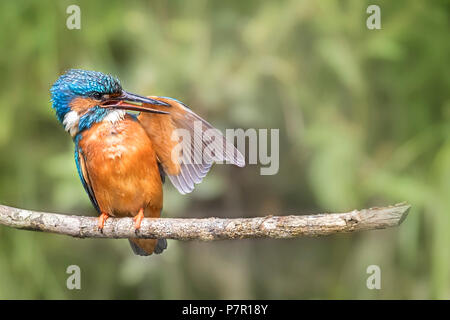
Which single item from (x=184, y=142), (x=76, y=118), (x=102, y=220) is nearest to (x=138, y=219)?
(x=102, y=220)

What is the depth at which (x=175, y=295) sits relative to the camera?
153 inches

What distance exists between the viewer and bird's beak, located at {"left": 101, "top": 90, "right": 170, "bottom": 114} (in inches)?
102

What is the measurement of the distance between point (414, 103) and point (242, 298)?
1.58 meters

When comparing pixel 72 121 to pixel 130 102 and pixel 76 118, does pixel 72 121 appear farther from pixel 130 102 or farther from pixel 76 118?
pixel 130 102

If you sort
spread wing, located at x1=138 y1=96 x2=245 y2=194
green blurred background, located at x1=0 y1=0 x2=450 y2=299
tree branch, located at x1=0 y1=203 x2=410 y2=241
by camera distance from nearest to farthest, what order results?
tree branch, located at x1=0 y1=203 x2=410 y2=241 → spread wing, located at x1=138 y1=96 x2=245 y2=194 → green blurred background, located at x1=0 y1=0 x2=450 y2=299

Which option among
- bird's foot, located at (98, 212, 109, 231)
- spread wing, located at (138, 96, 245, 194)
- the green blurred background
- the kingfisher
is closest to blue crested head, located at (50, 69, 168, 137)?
the kingfisher

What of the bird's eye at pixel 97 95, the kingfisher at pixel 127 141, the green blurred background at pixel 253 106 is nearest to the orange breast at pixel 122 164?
the kingfisher at pixel 127 141

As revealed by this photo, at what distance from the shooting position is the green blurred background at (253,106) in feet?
12.3

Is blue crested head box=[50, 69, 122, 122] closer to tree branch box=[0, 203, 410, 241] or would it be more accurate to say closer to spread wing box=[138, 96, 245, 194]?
spread wing box=[138, 96, 245, 194]

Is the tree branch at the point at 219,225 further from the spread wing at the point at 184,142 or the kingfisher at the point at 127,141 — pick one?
the spread wing at the point at 184,142

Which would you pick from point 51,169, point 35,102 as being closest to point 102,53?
point 35,102

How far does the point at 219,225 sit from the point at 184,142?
2.05ft

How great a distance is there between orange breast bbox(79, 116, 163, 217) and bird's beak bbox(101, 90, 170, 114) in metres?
0.08

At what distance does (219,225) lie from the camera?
222 cm
